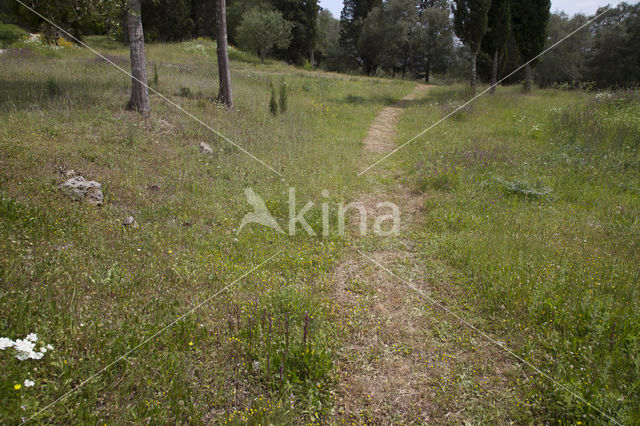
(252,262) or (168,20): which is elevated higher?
(168,20)

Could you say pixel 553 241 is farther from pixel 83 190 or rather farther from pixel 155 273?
pixel 83 190

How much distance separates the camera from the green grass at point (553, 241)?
10.4ft

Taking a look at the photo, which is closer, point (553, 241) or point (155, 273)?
point (155, 273)

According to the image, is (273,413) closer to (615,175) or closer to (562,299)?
(562,299)

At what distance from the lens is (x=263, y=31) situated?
111 feet

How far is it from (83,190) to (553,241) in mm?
7677

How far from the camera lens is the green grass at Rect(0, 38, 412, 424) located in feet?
9.41

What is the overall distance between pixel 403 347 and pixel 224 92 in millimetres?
11781

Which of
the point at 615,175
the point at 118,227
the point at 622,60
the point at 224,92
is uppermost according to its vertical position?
the point at 622,60

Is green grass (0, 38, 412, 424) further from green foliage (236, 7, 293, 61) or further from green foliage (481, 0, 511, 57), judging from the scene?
green foliage (236, 7, 293, 61)

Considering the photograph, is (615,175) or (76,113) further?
(76,113)

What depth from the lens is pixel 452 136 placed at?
12570mm

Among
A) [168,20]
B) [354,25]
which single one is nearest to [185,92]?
[168,20]

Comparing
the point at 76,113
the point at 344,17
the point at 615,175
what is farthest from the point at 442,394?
the point at 344,17
